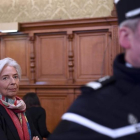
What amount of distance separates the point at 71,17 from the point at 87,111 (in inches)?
200

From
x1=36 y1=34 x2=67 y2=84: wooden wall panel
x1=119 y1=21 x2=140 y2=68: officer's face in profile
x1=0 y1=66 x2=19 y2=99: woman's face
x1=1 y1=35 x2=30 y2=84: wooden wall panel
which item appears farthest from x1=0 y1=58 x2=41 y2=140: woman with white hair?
x1=1 y1=35 x2=30 y2=84: wooden wall panel

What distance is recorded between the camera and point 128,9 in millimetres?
1065

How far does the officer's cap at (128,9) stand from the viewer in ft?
3.42

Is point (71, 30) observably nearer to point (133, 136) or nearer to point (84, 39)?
point (84, 39)

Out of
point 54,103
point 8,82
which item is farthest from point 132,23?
point 54,103

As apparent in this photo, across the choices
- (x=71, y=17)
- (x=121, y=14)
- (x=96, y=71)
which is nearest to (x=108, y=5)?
(x=71, y=17)

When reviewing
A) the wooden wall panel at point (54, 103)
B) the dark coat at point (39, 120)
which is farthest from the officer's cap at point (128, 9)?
the wooden wall panel at point (54, 103)

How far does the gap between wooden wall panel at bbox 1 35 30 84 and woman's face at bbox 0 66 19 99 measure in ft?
9.92

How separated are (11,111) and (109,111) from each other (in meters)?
1.73

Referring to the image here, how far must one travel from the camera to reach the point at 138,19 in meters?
1.03

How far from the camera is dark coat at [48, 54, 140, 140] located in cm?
96

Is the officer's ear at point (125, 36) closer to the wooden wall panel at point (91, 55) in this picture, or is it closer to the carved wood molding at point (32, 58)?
the wooden wall panel at point (91, 55)

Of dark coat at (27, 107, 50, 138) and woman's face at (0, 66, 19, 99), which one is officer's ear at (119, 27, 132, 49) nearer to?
woman's face at (0, 66, 19, 99)

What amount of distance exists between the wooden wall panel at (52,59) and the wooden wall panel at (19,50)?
253 mm
